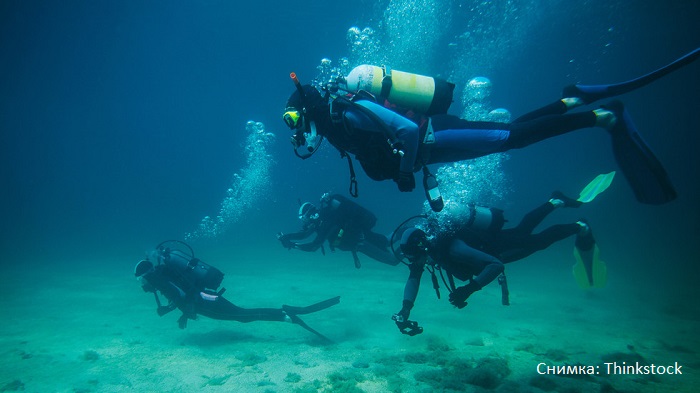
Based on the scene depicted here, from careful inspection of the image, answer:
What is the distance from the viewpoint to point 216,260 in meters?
24.7

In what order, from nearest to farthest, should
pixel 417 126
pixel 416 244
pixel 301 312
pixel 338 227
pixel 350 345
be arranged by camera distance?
pixel 417 126, pixel 416 244, pixel 350 345, pixel 301 312, pixel 338 227

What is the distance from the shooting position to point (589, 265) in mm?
6020

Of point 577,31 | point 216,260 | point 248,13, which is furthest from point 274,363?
point 248,13

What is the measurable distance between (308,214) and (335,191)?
48.6 feet

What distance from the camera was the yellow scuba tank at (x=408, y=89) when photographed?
3.81 metres

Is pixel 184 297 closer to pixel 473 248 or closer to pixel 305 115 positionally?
pixel 305 115

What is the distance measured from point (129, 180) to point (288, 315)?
493ft

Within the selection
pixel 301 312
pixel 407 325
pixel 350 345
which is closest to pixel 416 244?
pixel 407 325

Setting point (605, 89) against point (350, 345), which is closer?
point (605, 89)

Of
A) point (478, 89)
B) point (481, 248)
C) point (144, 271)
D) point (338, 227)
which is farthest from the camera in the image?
point (478, 89)

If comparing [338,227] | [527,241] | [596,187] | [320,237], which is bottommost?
[527,241]

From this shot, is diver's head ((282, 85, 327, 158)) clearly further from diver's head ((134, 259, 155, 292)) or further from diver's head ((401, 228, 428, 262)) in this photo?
diver's head ((134, 259, 155, 292))

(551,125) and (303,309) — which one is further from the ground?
(551,125)

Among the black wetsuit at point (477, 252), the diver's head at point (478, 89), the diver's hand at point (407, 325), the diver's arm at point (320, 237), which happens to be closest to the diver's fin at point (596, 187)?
the black wetsuit at point (477, 252)
